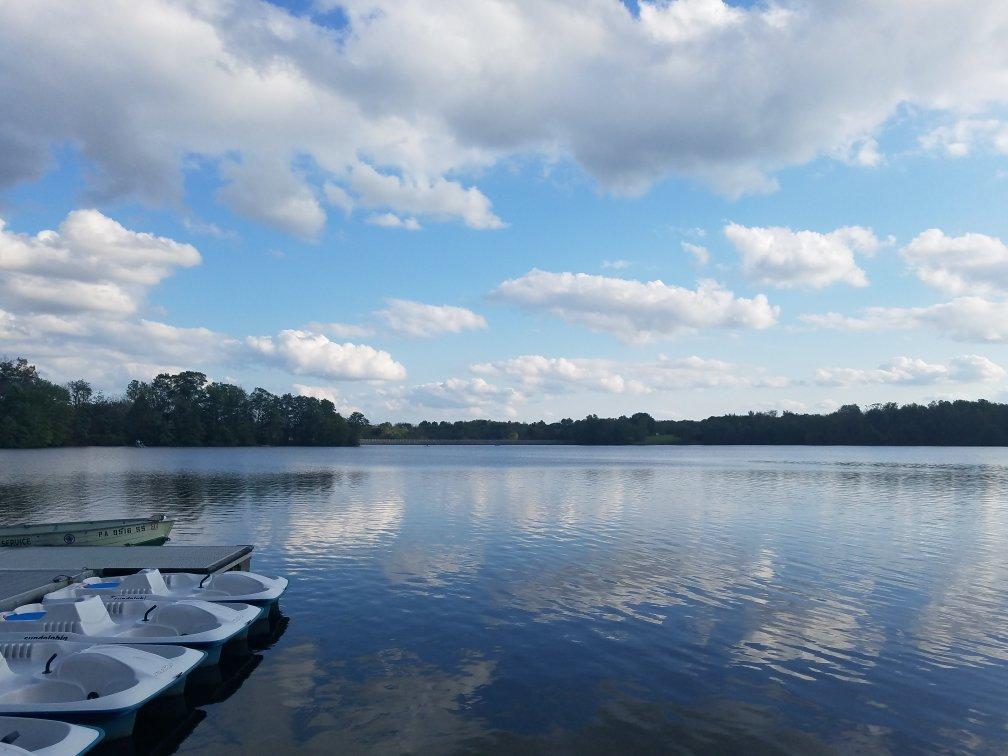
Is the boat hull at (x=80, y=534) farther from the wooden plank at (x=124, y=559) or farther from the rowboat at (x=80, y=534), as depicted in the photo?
the wooden plank at (x=124, y=559)

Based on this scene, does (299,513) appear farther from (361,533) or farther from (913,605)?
(913,605)

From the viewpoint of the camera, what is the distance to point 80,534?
29.8 m

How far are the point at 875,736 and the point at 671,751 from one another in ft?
12.8

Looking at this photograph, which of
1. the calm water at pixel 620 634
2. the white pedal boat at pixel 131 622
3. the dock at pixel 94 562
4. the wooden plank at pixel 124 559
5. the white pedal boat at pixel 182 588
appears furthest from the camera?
the wooden plank at pixel 124 559

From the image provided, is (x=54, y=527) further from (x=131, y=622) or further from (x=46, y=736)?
(x=46, y=736)

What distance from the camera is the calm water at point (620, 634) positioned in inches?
508

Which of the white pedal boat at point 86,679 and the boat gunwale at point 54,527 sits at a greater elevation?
the boat gunwale at point 54,527

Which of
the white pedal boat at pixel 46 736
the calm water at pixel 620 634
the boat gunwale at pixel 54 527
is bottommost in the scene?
the calm water at pixel 620 634

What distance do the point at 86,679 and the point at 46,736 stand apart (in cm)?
269

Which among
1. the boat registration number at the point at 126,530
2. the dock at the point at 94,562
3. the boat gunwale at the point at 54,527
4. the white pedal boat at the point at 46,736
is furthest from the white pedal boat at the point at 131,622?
the boat gunwale at the point at 54,527

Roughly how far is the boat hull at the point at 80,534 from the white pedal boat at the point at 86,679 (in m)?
18.0

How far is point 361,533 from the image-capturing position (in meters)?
35.4

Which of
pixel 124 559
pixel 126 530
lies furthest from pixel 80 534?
pixel 124 559

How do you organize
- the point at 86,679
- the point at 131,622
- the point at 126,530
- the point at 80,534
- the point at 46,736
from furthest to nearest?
→ 1. the point at 126,530
2. the point at 80,534
3. the point at 131,622
4. the point at 86,679
5. the point at 46,736
